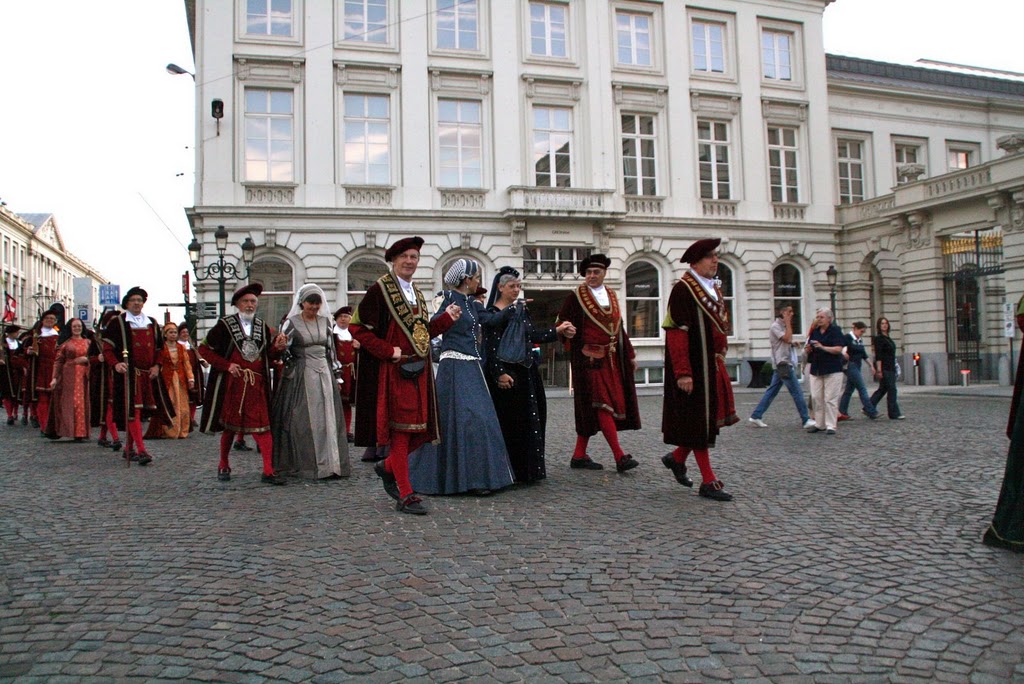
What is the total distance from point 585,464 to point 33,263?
95.6 m

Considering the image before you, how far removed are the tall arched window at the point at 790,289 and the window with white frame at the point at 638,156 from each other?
567cm

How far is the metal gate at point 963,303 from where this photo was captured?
24719 mm

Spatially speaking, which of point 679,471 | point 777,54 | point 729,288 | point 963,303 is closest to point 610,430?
point 679,471

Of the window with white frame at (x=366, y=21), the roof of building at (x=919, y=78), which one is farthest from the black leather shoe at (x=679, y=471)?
the roof of building at (x=919, y=78)

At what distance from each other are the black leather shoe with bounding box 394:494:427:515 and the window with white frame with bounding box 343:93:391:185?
67.9ft

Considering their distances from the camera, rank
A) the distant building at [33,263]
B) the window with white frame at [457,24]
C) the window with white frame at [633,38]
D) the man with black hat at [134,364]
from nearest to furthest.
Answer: the man with black hat at [134,364], the window with white frame at [457,24], the window with white frame at [633,38], the distant building at [33,263]

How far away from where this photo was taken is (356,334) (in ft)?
19.3

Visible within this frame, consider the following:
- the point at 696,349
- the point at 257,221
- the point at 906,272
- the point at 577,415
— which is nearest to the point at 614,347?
the point at 577,415

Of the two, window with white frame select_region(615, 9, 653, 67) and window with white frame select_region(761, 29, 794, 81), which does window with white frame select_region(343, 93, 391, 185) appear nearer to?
window with white frame select_region(615, 9, 653, 67)

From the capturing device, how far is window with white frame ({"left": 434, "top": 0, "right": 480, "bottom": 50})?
86.3 feet

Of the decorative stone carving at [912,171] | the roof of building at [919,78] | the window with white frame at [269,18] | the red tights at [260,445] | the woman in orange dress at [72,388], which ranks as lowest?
the red tights at [260,445]

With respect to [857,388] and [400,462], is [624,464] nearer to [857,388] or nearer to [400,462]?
[400,462]

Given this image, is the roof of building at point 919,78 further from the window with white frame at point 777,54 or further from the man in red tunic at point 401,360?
the man in red tunic at point 401,360

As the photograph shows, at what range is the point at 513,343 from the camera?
6961 millimetres
